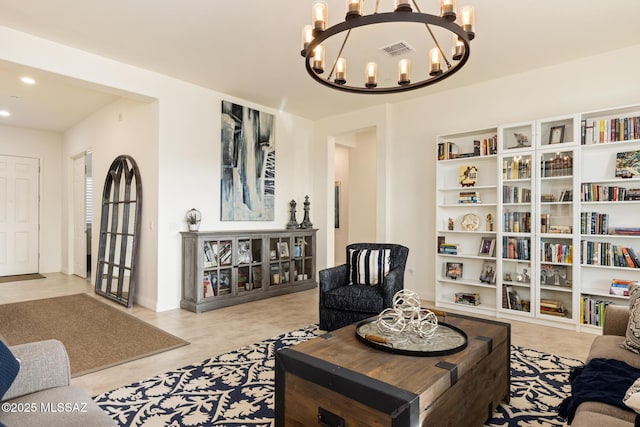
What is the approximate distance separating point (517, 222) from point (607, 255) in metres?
0.85

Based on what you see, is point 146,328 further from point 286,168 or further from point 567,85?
point 567,85

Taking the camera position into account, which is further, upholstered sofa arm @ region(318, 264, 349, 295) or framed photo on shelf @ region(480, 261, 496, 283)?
framed photo on shelf @ region(480, 261, 496, 283)

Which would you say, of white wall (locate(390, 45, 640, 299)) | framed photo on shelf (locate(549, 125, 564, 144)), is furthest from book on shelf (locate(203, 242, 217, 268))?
framed photo on shelf (locate(549, 125, 564, 144))

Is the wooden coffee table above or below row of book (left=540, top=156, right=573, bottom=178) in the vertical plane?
below

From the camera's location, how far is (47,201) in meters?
7.27

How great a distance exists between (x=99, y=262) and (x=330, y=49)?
4356 millimetres

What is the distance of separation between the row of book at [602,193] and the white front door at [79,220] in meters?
7.40

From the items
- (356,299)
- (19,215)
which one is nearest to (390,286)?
(356,299)

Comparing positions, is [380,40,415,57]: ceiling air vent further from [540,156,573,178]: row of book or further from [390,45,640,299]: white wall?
[540,156,573,178]: row of book

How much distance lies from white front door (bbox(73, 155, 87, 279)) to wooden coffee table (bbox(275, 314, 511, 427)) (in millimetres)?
6213

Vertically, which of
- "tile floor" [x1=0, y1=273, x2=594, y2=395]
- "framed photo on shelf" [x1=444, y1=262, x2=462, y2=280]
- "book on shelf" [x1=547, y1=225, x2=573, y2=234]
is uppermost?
"book on shelf" [x1=547, y1=225, x2=573, y2=234]

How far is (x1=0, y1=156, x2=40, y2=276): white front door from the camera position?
22.2 ft

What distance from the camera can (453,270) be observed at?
4598 mm

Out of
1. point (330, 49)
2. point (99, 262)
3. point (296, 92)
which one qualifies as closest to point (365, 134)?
point (296, 92)
